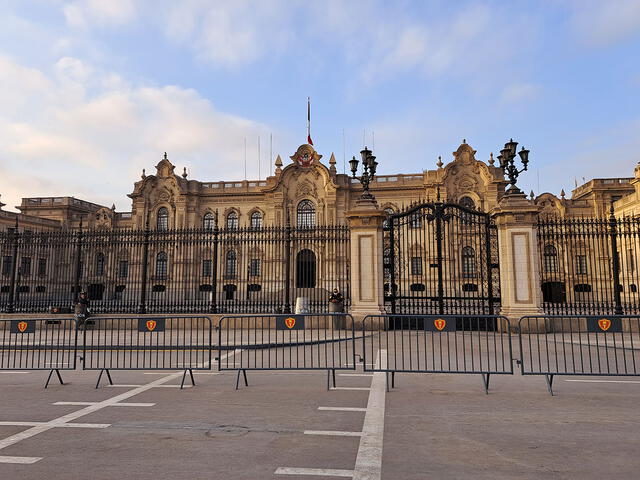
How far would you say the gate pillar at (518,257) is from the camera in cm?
1452

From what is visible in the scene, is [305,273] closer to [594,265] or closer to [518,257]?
[594,265]

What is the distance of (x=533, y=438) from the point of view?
190 inches

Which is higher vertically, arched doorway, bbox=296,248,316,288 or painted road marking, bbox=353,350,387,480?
arched doorway, bbox=296,248,316,288

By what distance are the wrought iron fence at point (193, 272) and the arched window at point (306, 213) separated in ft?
15.9

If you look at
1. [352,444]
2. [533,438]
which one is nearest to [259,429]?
[352,444]

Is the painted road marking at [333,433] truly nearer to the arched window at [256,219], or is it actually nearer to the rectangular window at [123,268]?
the arched window at [256,219]

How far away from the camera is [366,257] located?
603 inches

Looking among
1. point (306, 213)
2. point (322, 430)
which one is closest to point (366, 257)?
point (322, 430)

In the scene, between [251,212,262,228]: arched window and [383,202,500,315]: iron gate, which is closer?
[383,202,500,315]: iron gate

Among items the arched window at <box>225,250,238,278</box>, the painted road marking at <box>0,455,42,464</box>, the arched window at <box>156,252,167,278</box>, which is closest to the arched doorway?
the arched window at <box>225,250,238,278</box>

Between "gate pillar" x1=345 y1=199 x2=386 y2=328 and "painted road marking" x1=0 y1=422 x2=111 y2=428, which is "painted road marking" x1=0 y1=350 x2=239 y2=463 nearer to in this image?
"painted road marking" x1=0 y1=422 x2=111 y2=428

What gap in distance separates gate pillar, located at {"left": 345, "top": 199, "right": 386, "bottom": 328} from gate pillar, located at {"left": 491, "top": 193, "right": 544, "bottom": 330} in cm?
418

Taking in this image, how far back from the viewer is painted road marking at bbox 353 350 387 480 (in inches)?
154

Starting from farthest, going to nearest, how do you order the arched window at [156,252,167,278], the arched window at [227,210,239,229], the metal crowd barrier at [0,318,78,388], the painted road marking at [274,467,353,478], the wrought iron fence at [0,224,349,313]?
the arched window at [227,210,239,229], the arched window at [156,252,167,278], the wrought iron fence at [0,224,349,313], the metal crowd barrier at [0,318,78,388], the painted road marking at [274,467,353,478]
